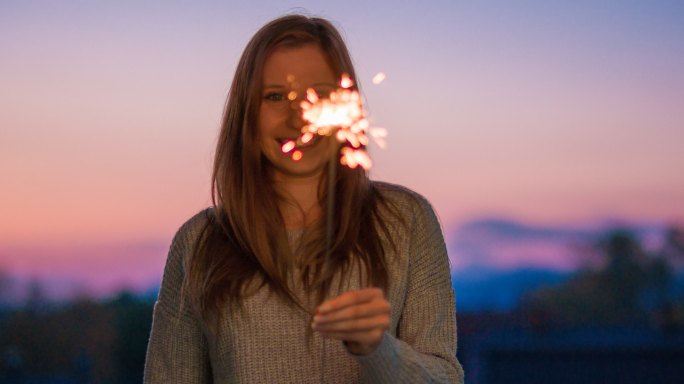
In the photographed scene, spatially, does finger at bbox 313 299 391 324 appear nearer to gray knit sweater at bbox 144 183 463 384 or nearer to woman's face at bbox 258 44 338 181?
gray knit sweater at bbox 144 183 463 384

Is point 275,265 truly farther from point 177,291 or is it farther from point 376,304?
point 376,304

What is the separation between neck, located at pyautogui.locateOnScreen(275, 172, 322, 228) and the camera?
6.38 feet

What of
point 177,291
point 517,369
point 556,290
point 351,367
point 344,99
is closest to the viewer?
point 344,99

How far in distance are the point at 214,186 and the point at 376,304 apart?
0.65m

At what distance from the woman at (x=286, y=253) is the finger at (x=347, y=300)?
1.12ft

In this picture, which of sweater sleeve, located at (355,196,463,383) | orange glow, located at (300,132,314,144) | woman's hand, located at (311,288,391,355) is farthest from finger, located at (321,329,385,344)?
orange glow, located at (300,132,314,144)

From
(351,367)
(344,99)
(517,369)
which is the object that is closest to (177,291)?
(351,367)

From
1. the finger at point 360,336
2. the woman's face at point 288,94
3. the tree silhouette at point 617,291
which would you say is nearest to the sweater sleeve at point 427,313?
the finger at point 360,336

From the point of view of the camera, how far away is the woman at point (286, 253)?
1835 millimetres

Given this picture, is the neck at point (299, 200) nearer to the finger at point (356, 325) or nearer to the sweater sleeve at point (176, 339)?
the sweater sleeve at point (176, 339)

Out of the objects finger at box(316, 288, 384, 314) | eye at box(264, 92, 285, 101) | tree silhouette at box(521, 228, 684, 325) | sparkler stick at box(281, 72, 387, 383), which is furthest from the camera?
tree silhouette at box(521, 228, 684, 325)

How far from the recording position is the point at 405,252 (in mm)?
1884

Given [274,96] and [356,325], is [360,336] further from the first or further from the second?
[274,96]

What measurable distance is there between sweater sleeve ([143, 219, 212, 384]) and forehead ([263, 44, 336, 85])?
34cm
